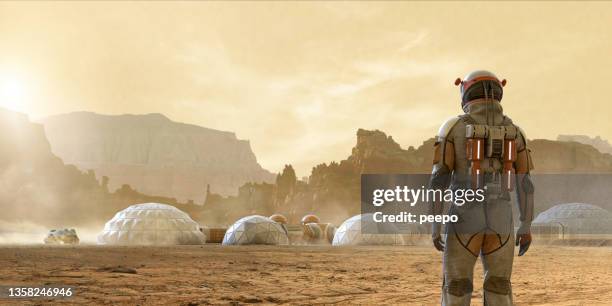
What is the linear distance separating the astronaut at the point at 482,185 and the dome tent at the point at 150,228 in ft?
94.6

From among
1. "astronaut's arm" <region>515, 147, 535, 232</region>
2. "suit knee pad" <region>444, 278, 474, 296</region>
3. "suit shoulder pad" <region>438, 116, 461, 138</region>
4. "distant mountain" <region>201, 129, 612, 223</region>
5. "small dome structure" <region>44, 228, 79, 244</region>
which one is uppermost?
"distant mountain" <region>201, 129, 612, 223</region>

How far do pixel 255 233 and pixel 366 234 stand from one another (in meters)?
8.23

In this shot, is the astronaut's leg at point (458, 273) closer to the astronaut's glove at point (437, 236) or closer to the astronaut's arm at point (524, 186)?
the astronaut's glove at point (437, 236)

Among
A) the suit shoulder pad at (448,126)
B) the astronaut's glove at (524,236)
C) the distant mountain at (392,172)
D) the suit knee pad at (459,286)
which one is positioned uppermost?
the distant mountain at (392,172)

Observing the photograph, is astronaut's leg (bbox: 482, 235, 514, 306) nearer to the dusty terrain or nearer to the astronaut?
the astronaut

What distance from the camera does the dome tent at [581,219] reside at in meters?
46.2

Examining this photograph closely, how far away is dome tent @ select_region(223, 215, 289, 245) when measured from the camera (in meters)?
35.0

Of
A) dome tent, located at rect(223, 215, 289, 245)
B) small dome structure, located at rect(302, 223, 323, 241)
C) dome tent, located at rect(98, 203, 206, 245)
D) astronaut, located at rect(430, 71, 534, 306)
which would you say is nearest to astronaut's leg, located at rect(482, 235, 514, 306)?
astronaut, located at rect(430, 71, 534, 306)

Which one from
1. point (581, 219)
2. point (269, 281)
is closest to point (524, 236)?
point (269, 281)

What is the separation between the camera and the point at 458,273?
5.70 m

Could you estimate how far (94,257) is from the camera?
19.2 meters

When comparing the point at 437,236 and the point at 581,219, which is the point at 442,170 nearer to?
the point at 437,236

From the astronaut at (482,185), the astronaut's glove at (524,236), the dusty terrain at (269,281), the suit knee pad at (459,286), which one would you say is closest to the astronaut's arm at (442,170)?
the astronaut at (482,185)

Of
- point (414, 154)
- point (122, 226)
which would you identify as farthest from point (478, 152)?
point (414, 154)
